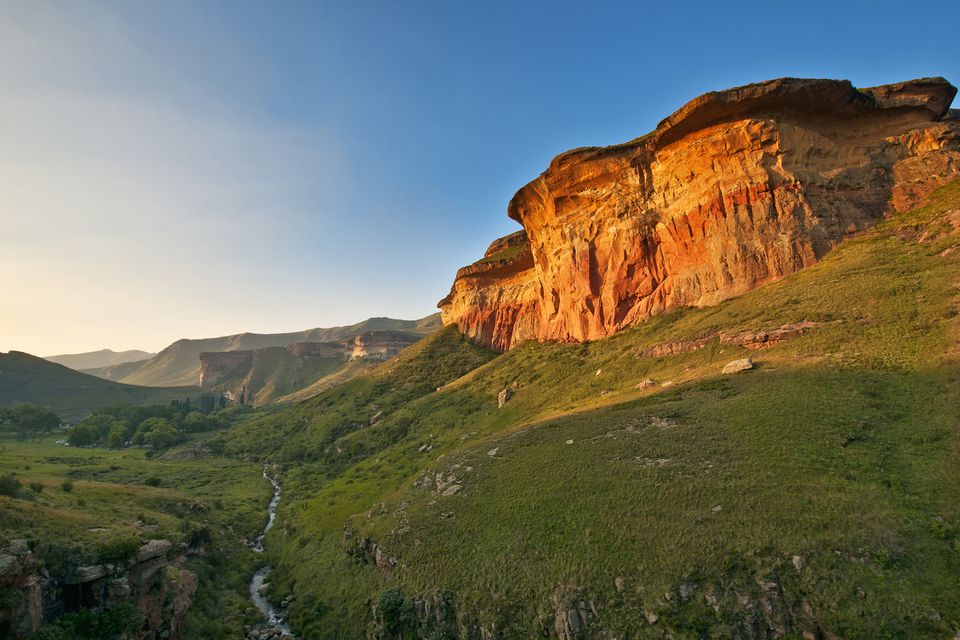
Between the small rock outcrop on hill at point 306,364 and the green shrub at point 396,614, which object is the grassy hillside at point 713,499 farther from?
the small rock outcrop on hill at point 306,364

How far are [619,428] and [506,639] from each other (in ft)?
52.1

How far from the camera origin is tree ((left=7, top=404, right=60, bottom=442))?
9512cm

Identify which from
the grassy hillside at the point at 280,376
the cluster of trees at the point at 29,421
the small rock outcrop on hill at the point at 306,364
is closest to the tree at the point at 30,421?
the cluster of trees at the point at 29,421

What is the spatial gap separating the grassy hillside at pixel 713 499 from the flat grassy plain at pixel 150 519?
3.88 metres

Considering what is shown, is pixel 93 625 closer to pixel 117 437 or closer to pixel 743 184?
pixel 743 184

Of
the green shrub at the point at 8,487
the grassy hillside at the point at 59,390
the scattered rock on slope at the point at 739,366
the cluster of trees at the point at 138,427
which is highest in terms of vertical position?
the grassy hillside at the point at 59,390

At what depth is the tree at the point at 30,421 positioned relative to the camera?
95.1 metres

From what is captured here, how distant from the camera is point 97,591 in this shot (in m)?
21.0

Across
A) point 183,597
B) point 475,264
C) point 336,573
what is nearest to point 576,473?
point 336,573

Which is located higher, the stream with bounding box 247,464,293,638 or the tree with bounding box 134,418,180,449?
the tree with bounding box 134,418,180,449

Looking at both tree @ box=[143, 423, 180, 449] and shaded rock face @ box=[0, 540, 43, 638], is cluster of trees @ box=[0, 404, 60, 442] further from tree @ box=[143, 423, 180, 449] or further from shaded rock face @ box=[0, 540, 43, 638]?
shaded rock face @ box=[0, 540, 43, 638]

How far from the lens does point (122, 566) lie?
73.7 ft

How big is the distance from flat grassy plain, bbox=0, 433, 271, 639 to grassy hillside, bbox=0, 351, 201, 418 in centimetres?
11308

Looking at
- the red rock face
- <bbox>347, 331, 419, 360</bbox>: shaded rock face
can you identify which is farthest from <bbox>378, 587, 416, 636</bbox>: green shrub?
<bbox>347, 331, 419, 360</bbox>: shaded rock face
